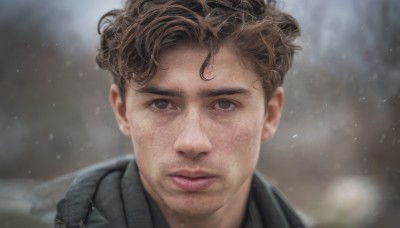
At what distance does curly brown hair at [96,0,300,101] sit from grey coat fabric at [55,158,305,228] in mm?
431

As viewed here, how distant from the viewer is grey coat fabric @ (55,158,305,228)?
268cm

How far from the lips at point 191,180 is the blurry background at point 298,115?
615 centimetres

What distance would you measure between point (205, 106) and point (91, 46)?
11.1 metres

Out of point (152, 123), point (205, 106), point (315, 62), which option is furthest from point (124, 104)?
point (315, 62)

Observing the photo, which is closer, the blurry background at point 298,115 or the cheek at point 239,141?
the cheek at point 239,141

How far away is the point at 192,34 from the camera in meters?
2.71

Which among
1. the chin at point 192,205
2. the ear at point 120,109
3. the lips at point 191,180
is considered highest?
the ear at point 120,109

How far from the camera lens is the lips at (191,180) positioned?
8.54 feet

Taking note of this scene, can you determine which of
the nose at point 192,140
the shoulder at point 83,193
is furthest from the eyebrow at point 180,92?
the shoulder at point 83,193

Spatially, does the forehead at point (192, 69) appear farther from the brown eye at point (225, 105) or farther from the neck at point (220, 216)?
the neck at point (220, 216)

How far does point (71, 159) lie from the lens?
1322 centimetres

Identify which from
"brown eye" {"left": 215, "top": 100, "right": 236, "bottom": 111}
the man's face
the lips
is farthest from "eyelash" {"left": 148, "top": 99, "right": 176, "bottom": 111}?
the lips

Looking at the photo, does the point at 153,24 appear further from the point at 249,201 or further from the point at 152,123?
the point at 249,201

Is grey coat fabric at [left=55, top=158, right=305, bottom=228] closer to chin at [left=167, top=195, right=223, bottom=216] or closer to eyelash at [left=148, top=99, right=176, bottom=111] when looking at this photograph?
chin at [left=167, top=195, right=223, bottom=216]
